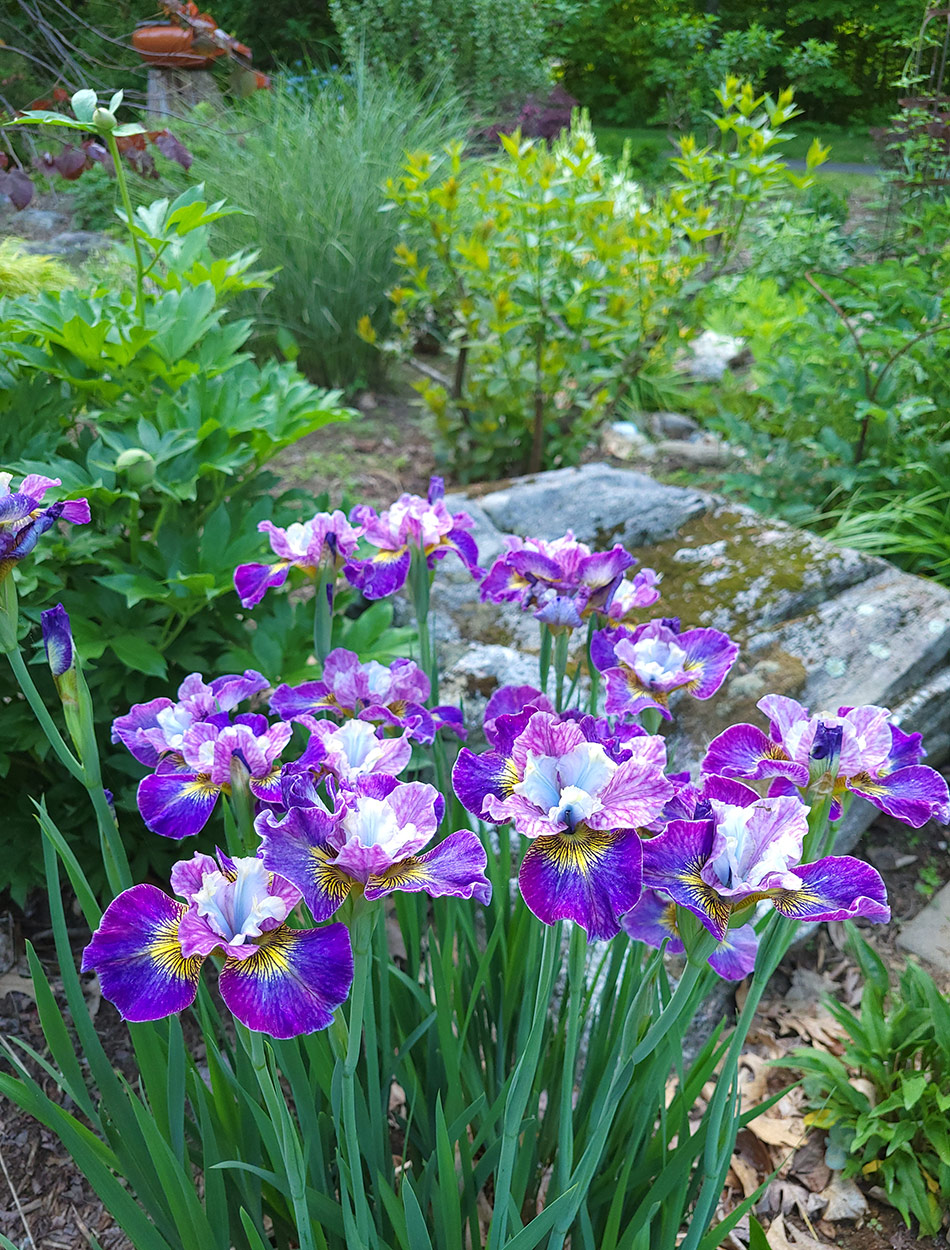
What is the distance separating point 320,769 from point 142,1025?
381 mm

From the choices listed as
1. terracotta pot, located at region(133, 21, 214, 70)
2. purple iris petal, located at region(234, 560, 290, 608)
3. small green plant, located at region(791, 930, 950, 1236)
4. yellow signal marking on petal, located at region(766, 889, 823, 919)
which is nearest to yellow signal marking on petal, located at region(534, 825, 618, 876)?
yellow signal marking on petal, located at region(766, 889, 823, 919)

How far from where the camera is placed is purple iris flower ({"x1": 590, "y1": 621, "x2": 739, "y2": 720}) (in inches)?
37.4

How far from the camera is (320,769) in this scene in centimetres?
81

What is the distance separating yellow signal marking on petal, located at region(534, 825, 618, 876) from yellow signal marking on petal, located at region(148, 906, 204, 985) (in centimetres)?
27

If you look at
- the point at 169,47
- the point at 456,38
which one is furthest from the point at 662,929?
the point at 456,38

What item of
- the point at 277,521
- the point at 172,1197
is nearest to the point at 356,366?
the point at 277,521

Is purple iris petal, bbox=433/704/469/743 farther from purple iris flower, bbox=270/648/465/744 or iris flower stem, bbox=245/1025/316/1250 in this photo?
iris flower stem, bbox=245/1025/316/1250

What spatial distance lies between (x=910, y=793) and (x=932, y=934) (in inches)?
57.3

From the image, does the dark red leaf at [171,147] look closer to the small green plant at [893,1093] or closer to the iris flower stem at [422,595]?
the iris flower stem at [422,595]

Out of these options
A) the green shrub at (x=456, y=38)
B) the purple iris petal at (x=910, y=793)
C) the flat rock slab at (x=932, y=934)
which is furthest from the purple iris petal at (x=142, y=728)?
the green shrub at (x=456, y=38)

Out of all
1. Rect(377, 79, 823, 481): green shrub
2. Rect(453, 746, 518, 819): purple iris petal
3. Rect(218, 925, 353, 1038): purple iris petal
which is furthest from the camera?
Rect(377, 79, 823, 481): green shrub

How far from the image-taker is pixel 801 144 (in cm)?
1292

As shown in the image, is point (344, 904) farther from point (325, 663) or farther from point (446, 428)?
point (446, 428)

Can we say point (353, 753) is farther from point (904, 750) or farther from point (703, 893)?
point (904, 750)
